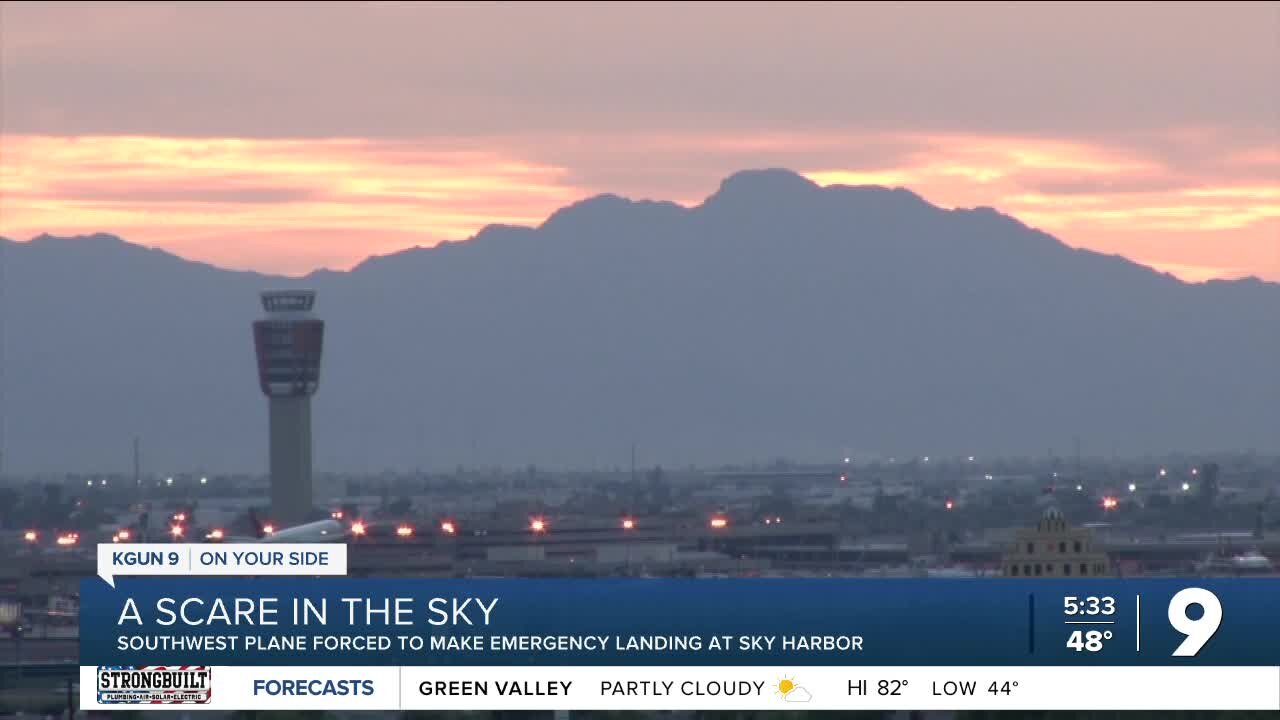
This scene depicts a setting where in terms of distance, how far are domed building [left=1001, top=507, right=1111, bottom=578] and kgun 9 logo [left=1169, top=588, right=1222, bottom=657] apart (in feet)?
239

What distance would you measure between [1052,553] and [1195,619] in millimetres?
77662

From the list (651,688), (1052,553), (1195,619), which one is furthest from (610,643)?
(1052,553)

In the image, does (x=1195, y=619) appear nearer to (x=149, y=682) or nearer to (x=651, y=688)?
(x=651, y=688)

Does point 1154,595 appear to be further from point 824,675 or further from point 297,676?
point 297,676

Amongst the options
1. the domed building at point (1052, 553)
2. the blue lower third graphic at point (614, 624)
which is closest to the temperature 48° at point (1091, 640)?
the blue lower third graphic at point (614, 624)

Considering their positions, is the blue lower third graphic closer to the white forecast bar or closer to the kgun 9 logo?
the kgun 9 logo

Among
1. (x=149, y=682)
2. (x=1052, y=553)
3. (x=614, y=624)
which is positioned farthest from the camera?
(x=1052, y=553)

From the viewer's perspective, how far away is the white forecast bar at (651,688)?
38.7 meters

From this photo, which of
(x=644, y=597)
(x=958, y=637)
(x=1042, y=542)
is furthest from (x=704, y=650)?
(x=1042, y=542)

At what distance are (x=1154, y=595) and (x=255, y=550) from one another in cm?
1239

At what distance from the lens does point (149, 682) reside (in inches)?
1545

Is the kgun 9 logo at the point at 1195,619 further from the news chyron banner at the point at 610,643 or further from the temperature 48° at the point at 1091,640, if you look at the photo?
the temperature 48° at the point at 1091,640

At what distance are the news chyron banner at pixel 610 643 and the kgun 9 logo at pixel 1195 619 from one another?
0.02 metres

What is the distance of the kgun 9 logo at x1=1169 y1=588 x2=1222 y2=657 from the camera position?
3925 cm
